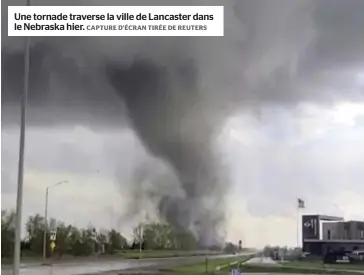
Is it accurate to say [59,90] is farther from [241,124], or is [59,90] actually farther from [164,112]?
[241,124]

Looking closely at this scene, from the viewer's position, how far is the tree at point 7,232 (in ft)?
8.97

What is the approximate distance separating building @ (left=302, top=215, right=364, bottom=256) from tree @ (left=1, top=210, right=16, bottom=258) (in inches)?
67.0

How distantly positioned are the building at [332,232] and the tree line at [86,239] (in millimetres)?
665

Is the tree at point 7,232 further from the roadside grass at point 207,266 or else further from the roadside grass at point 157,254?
the roadside grass at point 207,266

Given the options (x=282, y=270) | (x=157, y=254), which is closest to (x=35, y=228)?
(x=157, y=254)

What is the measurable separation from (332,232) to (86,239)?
4.72 feet

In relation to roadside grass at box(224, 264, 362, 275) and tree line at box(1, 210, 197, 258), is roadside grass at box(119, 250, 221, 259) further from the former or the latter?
roadside grass at box(224, 264, 362, 275)

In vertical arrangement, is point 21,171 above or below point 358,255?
above

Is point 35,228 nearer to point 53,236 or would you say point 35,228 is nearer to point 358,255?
point 53,236

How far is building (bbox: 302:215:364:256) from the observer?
2.72 metres

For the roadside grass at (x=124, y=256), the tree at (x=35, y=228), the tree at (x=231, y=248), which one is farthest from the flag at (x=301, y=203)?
the tree at (x=35, y=228)
